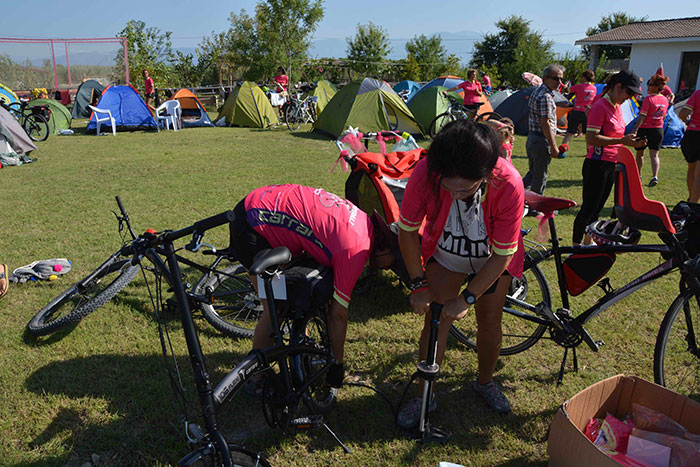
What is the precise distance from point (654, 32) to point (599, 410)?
30.0 meters

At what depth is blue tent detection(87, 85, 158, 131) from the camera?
13219mm

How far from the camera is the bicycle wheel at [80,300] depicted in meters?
3.31

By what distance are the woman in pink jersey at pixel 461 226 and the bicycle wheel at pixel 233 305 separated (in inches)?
54.5

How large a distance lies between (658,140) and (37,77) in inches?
1150

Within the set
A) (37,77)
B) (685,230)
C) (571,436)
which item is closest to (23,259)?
(571,436)

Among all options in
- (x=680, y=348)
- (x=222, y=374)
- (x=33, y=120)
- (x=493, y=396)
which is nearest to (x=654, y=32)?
(x=33, y=120)

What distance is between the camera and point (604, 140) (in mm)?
4340

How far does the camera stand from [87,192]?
23.1 feet

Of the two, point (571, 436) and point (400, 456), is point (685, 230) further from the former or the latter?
point (400, 456)

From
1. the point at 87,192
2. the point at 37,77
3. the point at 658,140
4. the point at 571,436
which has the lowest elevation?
the point at 571,436

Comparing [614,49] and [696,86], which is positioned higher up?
[614,49]

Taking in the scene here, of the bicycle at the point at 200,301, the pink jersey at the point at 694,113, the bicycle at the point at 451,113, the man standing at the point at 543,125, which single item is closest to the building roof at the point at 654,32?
the bicycle at the point at 451,113

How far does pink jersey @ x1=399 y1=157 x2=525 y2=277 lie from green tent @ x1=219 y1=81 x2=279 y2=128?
1299cm

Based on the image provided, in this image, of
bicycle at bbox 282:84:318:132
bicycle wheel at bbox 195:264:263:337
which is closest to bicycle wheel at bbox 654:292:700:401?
bicycle wheel at bbox 195:264:263:337
